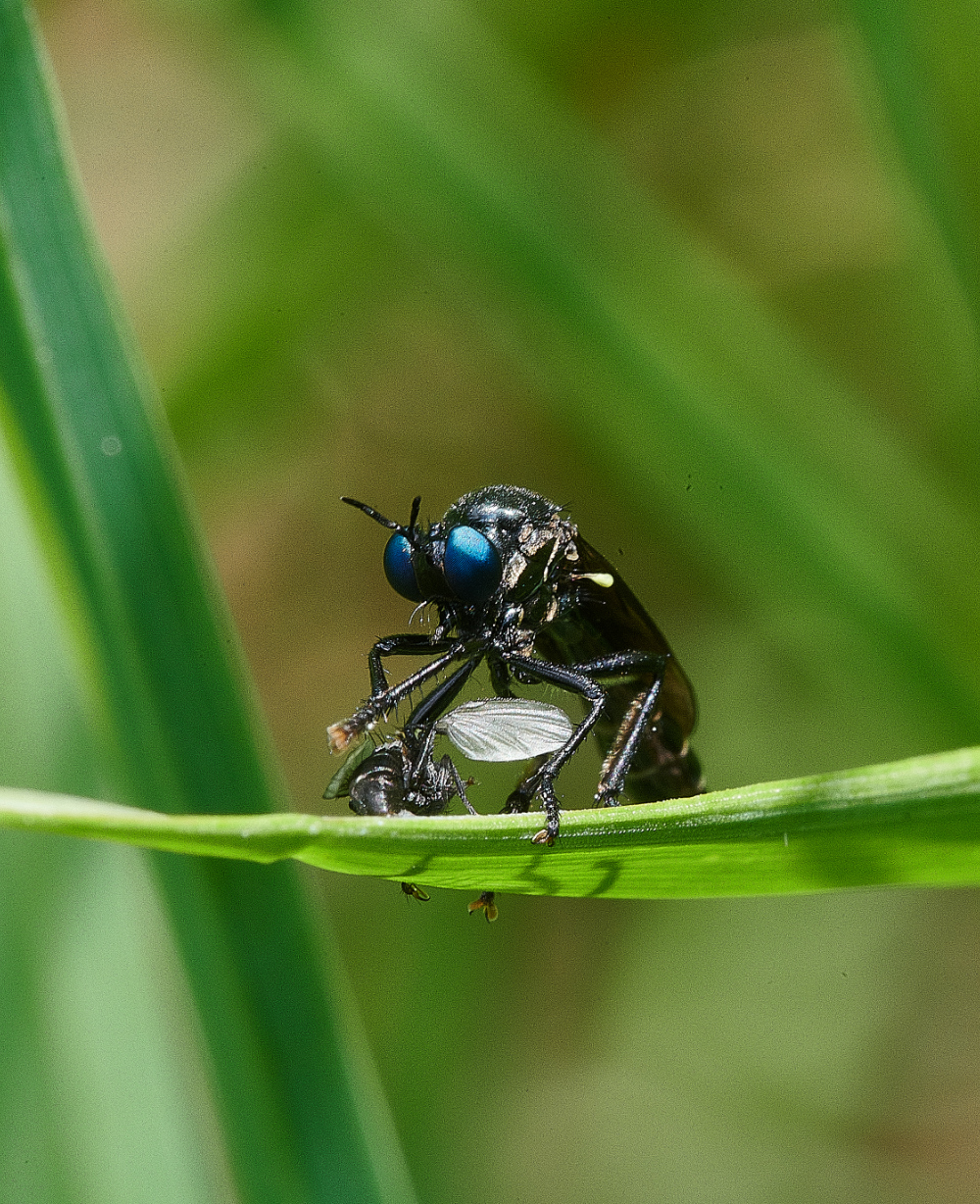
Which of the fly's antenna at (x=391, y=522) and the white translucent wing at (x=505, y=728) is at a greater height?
the fly's antenna at (x=391, y=522)

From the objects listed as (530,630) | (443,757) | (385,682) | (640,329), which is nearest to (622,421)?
(640,329)

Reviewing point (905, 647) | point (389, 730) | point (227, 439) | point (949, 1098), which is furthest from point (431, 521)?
point (949, 1098)

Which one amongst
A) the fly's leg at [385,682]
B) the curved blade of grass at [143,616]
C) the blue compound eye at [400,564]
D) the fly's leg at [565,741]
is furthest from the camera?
the blue compound eye at [400,564]

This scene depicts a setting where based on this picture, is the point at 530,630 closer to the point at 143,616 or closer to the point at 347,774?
the point at 347,774

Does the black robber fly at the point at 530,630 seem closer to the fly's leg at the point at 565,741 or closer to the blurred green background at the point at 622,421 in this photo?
the fly's leg at the point at 565,741

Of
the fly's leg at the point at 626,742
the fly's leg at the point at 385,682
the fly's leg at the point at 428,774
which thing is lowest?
the fly's leg at the point at 626,742

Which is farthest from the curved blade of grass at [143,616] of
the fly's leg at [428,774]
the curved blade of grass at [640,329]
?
the curved blade of grass at [640,329]

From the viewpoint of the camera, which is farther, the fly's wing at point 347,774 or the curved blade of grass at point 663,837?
the fly's wing at point 347,774

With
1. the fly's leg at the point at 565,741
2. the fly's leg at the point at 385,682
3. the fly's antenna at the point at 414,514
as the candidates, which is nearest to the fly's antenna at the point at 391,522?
the fly's antenna at the point at 414,514

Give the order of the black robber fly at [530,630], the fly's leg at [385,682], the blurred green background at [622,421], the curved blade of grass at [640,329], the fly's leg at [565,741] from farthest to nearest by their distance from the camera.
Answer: the blurred green background at [622,421]
the curved blade of grass at [640,329]
the black robber fly at [530,630]
the fly's leg at [385,682]
the fly's leg at [565,741]

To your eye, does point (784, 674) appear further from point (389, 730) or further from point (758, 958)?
point (389, 730)
